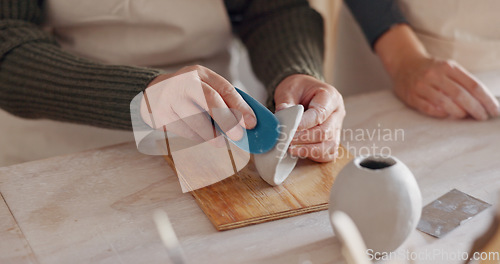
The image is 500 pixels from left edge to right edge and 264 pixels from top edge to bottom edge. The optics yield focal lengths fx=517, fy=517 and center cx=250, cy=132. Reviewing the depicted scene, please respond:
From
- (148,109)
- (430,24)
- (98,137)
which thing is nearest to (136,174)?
(148,109)

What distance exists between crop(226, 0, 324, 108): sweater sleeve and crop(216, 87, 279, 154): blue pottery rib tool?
251 millimetres

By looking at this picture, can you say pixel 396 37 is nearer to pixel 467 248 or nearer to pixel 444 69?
pixel 444 69

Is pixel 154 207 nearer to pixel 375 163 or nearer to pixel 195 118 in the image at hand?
pixel 195 118

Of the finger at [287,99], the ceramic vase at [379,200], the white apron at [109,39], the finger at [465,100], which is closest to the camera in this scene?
the ceramic vase at [379,200]

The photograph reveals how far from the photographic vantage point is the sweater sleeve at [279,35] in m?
0.89

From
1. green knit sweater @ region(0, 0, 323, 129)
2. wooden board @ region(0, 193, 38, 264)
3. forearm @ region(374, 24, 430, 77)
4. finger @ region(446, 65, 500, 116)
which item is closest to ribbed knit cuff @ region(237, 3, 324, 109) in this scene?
green knit sweater @ region(0, 0, 323, 129)

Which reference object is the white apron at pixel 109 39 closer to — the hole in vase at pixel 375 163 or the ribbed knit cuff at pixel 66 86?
the ribbed knit cuff at pixel 66 86

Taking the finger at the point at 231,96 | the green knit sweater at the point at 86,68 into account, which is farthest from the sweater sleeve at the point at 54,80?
the finger at the point at 231,96

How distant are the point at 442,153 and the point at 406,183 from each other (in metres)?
0.27

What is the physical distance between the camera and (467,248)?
509mm

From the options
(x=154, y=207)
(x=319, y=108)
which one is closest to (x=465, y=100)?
(x=319, y=108)

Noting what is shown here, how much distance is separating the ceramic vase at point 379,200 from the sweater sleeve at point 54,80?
1.12 ft

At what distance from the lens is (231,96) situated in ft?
2.03

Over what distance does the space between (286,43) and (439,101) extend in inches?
11.1
